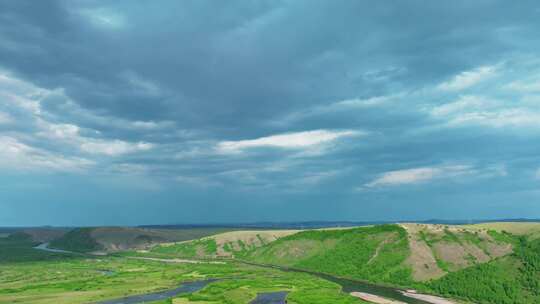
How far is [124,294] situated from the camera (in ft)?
482

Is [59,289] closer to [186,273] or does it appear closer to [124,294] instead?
[124,294]

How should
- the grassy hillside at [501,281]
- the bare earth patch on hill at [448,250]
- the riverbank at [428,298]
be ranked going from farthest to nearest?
the bare earth patch on hill at [448,250]
the riverbank at [428,298]
the grassy hillside at [501,281]

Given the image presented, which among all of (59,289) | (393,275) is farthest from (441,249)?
(59,289)

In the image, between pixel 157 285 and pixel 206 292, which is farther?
pixel 157 285

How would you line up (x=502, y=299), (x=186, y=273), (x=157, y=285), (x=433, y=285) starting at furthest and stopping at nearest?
(x=186, y=273), (x=157, y=285), (x=433, y=285), (x=502, y=299)

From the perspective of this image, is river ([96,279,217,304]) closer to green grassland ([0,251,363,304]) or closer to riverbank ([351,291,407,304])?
green grassland ([0,251,363,304])

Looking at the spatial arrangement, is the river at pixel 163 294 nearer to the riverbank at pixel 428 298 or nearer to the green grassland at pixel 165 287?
the green grassland at pixel 165 287

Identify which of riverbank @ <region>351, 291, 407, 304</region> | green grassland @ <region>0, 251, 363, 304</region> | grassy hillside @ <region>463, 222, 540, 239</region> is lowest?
riverbank @ <region>351, 291, 407, 304</region>

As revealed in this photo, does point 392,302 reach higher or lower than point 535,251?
lower

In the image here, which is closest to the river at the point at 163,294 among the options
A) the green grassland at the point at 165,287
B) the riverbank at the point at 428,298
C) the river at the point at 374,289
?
the green grassland at the point at 165,287

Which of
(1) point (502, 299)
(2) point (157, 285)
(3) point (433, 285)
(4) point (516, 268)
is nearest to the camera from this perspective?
(1) point (502, 299)

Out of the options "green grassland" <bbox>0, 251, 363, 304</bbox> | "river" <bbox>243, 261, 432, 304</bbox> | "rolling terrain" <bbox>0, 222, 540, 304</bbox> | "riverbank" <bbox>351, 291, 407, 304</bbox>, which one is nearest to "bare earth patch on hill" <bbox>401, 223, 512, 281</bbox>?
"rolling terrain" <bbox>0, 222, 540, 304</bbox>

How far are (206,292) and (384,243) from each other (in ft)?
309


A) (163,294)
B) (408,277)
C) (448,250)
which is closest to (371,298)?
(408,277)
